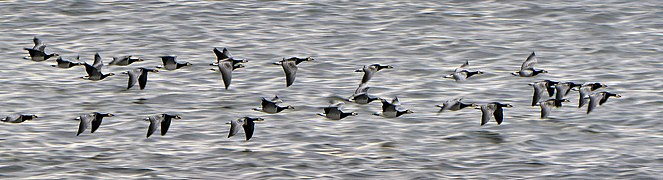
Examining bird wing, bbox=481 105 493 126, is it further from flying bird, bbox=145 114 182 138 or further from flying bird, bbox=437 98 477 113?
flying bird, bbox=145 114 182 138

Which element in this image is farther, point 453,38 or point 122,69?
point 453,38

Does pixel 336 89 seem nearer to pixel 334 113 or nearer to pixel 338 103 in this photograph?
pixel 338 103

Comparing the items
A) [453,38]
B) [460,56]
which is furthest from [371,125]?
[453,38]

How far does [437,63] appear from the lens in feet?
131

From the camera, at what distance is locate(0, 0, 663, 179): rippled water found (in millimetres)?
28891

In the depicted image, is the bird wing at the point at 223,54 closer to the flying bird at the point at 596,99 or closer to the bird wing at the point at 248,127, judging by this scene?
the bird wing at the point at 248,127

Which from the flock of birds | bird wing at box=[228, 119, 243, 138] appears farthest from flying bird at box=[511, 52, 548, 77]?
bird wing at box=[228, 119, 243, 138]

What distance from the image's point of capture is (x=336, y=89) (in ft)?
119

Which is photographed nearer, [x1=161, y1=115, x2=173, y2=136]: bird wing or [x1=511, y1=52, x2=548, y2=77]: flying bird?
[x1=161, y1=115, x2=173, y2=136]: bird wing

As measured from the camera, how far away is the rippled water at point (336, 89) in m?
28.9

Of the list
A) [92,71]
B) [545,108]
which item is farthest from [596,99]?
[92,71]

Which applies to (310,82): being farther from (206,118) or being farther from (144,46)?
(144,46)

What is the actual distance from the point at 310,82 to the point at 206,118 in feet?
16.3

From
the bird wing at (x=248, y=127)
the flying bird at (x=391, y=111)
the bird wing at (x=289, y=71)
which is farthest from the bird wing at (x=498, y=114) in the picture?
the bird wing at (x=248, y=127)
